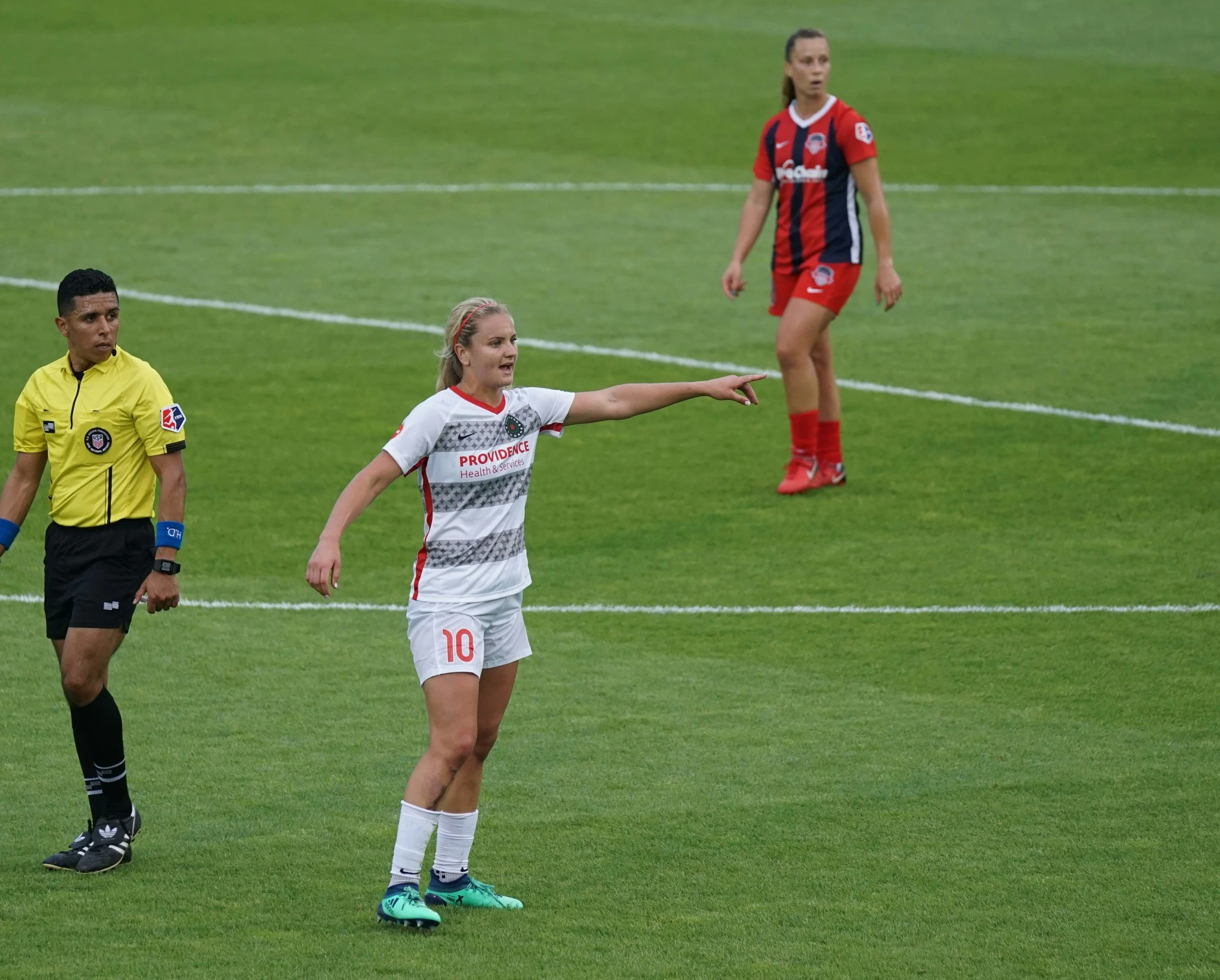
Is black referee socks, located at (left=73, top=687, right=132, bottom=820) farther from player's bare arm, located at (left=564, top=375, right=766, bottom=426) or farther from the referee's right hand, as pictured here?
player's bare arm, located at (left=564, top=375, right=766, bottom=426)

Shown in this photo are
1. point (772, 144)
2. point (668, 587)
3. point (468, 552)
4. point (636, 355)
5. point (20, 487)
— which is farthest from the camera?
point (636, 355)

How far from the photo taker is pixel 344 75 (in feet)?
90.1

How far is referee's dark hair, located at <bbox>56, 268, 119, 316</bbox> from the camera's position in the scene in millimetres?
6273

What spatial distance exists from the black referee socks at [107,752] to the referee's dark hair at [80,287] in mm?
1335

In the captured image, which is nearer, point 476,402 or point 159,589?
point 476,402

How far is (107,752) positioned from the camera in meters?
6.42

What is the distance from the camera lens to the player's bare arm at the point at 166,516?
623cm

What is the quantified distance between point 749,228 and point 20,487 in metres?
5.89

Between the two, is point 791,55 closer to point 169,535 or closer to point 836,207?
point 836,207

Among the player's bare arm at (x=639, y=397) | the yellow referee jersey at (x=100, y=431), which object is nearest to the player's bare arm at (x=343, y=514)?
the player's bare arm at (x=639, y=397)

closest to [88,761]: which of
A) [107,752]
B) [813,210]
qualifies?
[107,752]

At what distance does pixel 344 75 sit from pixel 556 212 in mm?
8809

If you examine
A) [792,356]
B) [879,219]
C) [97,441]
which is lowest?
[792,356]

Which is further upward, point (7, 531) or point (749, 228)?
point (749, 228)
